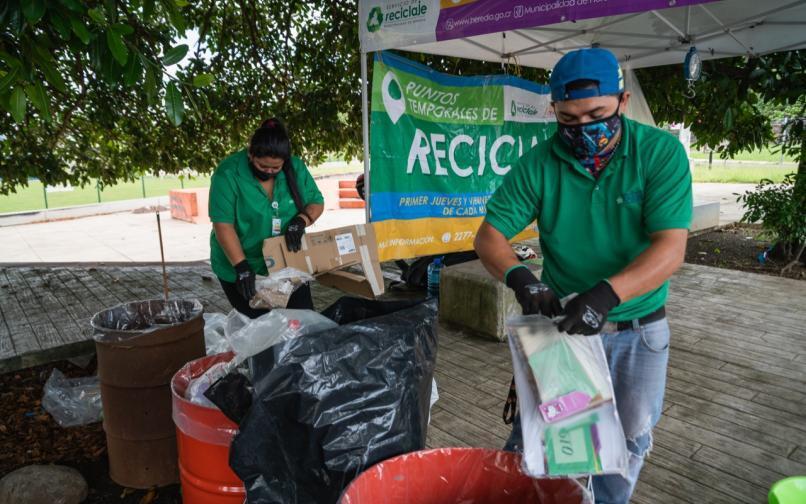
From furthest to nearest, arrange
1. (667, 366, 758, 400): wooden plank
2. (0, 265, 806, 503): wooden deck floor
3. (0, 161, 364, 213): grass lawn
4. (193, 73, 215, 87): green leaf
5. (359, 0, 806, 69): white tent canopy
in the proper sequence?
(0, 161, 364, 213): grass lawn, (359, 0, 806, 69): white tent canopy, (667, 366, 758, 400): wooden plank, (0, 265, 806, 503): wooden deck floor, (193, 73, 215, 87): green leaf

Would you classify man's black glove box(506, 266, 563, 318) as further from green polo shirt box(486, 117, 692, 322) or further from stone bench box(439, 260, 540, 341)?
stone bench box(439, 260, 540, 341)

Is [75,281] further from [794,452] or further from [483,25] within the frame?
[794,452]

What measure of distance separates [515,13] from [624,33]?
2127 mm

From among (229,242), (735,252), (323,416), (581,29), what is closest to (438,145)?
(581,29)

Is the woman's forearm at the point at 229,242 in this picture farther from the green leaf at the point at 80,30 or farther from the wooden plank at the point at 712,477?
the wooden plank at the point at 712,477

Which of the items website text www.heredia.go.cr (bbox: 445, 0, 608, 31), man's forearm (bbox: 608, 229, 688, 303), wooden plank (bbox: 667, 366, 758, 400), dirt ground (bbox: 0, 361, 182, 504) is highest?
website text www.heredia.go.cr (bbox: 445, 0, 608, 31)

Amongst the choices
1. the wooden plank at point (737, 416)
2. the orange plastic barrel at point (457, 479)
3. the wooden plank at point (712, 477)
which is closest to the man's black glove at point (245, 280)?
the orange plastic barrel at point (457, 479)

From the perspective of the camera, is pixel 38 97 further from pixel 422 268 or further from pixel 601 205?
pixel 422 268

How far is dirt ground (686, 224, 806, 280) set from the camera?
284 inches

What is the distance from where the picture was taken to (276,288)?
2766 millimetres

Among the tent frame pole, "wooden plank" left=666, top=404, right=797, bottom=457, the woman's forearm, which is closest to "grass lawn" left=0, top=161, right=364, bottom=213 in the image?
the tent frame pole

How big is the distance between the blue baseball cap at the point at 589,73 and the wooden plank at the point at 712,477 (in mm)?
2106

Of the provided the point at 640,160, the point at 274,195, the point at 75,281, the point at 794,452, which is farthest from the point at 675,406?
the point at 75,281

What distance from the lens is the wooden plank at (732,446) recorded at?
8.86 feet
